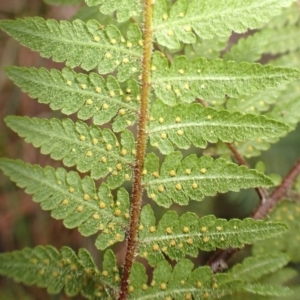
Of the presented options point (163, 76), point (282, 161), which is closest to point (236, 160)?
point (163, 76)

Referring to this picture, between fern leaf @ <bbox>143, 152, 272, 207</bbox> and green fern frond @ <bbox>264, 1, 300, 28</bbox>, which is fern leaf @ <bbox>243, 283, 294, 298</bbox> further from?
→ green fern frond @ <bbox>264, 1, 300, 28</bbox>

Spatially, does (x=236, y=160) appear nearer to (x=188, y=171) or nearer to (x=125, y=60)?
(x=188, y=171)

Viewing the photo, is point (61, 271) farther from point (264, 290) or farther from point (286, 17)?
point (286, 17)

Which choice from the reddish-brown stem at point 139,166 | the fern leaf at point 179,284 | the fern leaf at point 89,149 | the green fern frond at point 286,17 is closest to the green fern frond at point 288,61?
the green fern frond at point 286,17

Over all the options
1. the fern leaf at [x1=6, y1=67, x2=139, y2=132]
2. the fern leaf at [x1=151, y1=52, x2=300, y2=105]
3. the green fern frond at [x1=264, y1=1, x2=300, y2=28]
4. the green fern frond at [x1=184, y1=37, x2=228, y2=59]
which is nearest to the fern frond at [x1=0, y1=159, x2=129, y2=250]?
the fern leaf at [x1=6, y1=67, x2=139, y2=132]

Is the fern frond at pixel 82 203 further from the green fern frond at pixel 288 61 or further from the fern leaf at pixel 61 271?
the green fern frond at pixel 288 61

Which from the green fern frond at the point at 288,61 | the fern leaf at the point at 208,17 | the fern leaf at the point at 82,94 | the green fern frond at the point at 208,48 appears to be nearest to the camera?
the fern leaf at the point at 208,17
